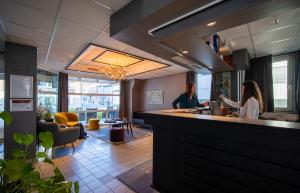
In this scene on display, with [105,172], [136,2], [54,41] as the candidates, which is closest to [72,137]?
[105,172]

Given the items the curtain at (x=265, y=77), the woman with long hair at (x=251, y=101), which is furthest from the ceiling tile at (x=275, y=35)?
the woman with long hair at (x=251, y=101)

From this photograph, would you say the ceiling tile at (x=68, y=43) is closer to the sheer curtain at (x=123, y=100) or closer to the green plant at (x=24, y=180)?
the green plant at (x=24, y=180)

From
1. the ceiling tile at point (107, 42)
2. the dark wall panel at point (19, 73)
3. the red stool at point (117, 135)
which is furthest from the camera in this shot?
the red stool at point (117, 135)

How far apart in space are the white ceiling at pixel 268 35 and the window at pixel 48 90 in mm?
6699

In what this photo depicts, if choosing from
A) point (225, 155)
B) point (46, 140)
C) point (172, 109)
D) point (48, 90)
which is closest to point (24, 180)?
point (46, 140)

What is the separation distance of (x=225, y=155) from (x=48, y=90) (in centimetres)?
721

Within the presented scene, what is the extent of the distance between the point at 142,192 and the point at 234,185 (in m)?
1.44

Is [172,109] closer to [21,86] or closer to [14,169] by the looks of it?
[14,169]

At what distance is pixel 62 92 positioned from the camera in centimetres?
681

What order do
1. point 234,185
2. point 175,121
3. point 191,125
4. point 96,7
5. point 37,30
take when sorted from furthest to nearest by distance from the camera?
point 37,30 < point 96,7 < point 175,121 < point 191,125 < point 234,185

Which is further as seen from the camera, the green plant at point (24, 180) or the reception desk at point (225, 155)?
the reception desk at point (225, 155)

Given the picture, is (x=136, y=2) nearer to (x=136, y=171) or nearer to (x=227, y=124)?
(x=227, y=124)

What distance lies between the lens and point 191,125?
1.65 metres

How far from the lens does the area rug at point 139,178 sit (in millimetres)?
2430
